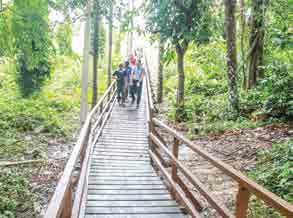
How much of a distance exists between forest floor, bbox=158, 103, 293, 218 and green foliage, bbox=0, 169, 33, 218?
3.26 m

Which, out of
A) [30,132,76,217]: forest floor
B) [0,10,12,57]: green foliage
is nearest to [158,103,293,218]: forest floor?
[30,132,76,217]: forest floor

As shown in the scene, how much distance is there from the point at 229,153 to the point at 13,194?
179 inches

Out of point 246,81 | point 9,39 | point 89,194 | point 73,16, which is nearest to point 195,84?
point 246,81

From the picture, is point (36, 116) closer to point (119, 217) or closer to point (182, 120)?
point (182, 120)

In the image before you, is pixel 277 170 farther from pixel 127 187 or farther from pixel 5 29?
pixel 5 29

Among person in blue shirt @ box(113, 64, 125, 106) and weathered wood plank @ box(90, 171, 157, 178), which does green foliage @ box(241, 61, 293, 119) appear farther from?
person in blue shirt @ box(113, 64, 125, 106)

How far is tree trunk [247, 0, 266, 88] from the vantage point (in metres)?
12.0

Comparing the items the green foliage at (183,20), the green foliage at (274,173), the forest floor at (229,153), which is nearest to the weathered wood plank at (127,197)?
the forest floor at (229,153)

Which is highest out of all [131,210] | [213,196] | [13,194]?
[213,196]

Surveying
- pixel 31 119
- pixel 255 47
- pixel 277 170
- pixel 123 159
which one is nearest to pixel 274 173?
pixel 277 170

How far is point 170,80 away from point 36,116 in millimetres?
10119

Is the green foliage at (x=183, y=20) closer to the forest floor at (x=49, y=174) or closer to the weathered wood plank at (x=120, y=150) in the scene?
the weathered wood plank at (x=120, y=150)

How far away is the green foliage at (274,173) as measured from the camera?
17.4 ft

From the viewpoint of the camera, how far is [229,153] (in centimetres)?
836
